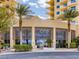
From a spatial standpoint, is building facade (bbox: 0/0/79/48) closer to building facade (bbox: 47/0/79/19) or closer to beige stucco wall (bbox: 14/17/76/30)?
beige stucco wall (bbox: 14/17/76/30)

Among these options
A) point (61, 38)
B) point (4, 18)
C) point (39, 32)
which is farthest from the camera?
point (61, 38)

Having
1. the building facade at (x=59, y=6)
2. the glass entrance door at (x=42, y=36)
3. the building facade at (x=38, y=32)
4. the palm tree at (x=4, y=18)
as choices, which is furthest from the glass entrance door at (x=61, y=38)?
the palm tree at (x=4, y=18)

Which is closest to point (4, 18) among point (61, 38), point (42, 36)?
point (42, 36)

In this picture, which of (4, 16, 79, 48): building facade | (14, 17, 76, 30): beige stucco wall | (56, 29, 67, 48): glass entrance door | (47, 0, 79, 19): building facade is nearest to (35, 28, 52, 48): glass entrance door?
(4, 16, 79, 48): building facade

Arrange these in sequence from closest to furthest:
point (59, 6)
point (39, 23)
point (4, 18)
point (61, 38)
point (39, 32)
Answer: point (4, 18) → point (39, 23) → point (39, 32) → point (61, 38) → point (59, 6)

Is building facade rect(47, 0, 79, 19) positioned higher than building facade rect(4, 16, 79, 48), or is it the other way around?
building facade rect(47, 0, 79, 19)

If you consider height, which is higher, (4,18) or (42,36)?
(4,18)

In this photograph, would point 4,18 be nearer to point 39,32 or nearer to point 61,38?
point 39,32

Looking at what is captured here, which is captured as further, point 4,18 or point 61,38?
point 61,38

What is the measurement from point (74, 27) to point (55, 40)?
711cm

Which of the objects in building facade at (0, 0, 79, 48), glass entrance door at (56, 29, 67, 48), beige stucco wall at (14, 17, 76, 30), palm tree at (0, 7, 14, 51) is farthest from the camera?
glass entrance door at (56, 29, 67, 48)

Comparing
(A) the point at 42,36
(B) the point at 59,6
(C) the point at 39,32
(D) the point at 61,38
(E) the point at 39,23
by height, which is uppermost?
(B) the point at 59,6

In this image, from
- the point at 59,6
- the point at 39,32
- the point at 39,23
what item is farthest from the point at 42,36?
the point at 59,6

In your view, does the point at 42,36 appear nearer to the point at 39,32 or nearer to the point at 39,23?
the point at 39,32
